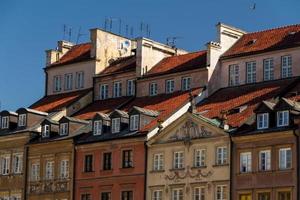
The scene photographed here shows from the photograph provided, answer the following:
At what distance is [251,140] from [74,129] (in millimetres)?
15594

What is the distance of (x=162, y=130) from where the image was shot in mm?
62625

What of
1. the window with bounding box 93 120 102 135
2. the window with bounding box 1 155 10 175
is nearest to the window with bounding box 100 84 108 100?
the window with bounding box 93 120 102 135

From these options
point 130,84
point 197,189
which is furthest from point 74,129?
point 197,189

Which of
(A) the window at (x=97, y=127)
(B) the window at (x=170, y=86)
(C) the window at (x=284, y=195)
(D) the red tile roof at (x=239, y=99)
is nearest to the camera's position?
(C) the window at (x=284, y=195)

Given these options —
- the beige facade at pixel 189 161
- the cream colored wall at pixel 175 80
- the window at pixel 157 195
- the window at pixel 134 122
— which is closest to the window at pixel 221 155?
the beige facade at pixel 189 161

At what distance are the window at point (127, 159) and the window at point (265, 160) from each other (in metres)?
10.2

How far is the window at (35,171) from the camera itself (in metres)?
70.1

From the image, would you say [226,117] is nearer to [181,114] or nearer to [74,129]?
[181,114]

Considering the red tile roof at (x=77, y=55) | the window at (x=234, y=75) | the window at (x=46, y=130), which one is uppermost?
the red tile roof at (x=77, y=55)

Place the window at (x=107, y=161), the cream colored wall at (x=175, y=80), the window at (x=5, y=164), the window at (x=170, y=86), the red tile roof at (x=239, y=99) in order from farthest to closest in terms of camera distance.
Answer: the window at (x=5, y=164), the window at (x=170, y=86), the cream colored wall at (x=175, y=80), the window at (x=107, y=161), the red tile roof at (x=239, y=99)

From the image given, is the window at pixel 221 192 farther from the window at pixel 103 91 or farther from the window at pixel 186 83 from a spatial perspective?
the window at pixel 103 91

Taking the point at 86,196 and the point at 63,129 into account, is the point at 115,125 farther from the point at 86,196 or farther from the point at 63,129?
the point at 86,196

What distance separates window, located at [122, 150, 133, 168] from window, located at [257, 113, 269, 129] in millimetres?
10107

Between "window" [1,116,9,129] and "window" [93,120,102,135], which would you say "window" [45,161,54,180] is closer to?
"window" [93,120,102,135]
